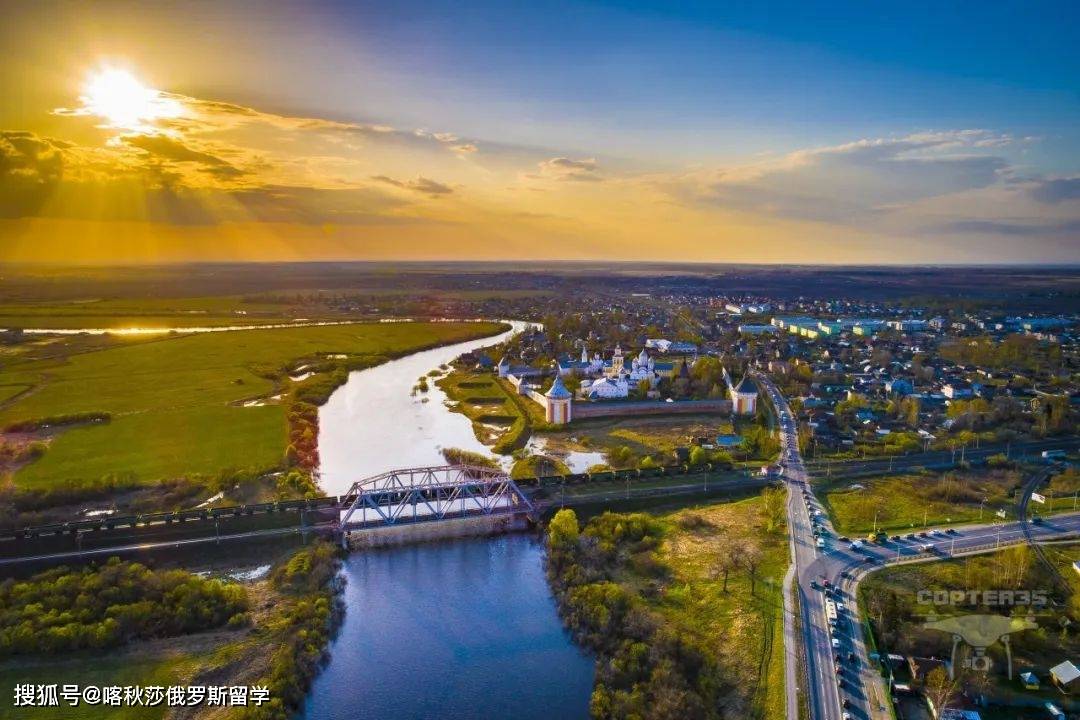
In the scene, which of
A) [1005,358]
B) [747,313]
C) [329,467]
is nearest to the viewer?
[329,467]

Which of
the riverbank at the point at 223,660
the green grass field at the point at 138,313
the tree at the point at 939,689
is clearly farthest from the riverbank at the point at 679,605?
the green grass field at the point at 138,313

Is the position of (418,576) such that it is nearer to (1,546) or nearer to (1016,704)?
(1,546)

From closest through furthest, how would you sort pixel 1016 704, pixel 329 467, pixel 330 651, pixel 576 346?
pixel 1016 704 → pixel 330 651 → pixel 329 467 → pixel 576 346

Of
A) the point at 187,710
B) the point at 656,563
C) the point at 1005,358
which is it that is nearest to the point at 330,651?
the point at 187,710

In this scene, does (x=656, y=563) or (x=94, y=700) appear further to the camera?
(x=656, y=563)

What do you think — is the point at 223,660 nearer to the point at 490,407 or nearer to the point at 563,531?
the point at 563,531

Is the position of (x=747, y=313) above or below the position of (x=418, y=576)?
above
